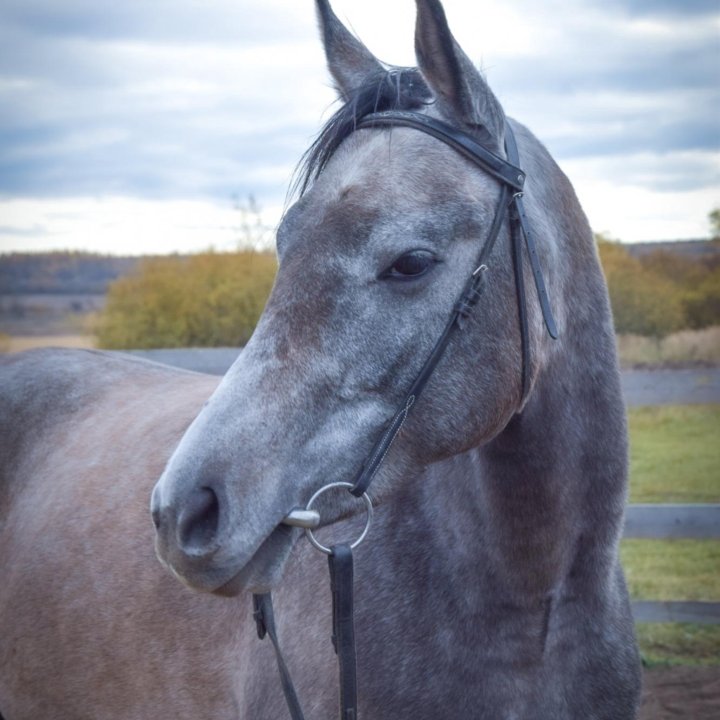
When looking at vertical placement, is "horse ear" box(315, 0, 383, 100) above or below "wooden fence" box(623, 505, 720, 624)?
above

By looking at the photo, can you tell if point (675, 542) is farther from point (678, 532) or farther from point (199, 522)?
point (199, 522)

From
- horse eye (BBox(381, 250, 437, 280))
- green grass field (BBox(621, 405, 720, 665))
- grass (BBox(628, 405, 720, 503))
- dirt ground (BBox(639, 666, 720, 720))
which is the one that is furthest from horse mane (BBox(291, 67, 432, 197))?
grass (BBox(628, 405, 720, 503))

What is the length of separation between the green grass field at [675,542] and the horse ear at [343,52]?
3.48m

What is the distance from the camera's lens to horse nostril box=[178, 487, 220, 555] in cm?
167

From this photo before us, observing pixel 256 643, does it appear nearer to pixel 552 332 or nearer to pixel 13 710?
pixel 552 332

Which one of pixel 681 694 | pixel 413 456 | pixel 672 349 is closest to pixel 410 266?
pixel 413 456

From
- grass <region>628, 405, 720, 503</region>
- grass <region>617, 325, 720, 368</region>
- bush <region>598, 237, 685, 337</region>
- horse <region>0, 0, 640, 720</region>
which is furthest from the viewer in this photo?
grass <region>617, 325, 720, 368</region>

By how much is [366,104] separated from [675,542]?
7.25m

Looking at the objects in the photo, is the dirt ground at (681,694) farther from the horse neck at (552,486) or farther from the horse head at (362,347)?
the horse head at (362,347)

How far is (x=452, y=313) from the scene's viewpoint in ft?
6.26

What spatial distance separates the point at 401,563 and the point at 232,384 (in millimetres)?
791

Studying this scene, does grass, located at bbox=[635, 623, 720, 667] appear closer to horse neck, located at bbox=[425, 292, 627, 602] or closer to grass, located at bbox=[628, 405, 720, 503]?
grass, located at bbox=[628, 405, 720, 503]

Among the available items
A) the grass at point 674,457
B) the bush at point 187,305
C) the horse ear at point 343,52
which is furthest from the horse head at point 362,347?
the bush at point 187,305

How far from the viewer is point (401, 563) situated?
89.9 inches
